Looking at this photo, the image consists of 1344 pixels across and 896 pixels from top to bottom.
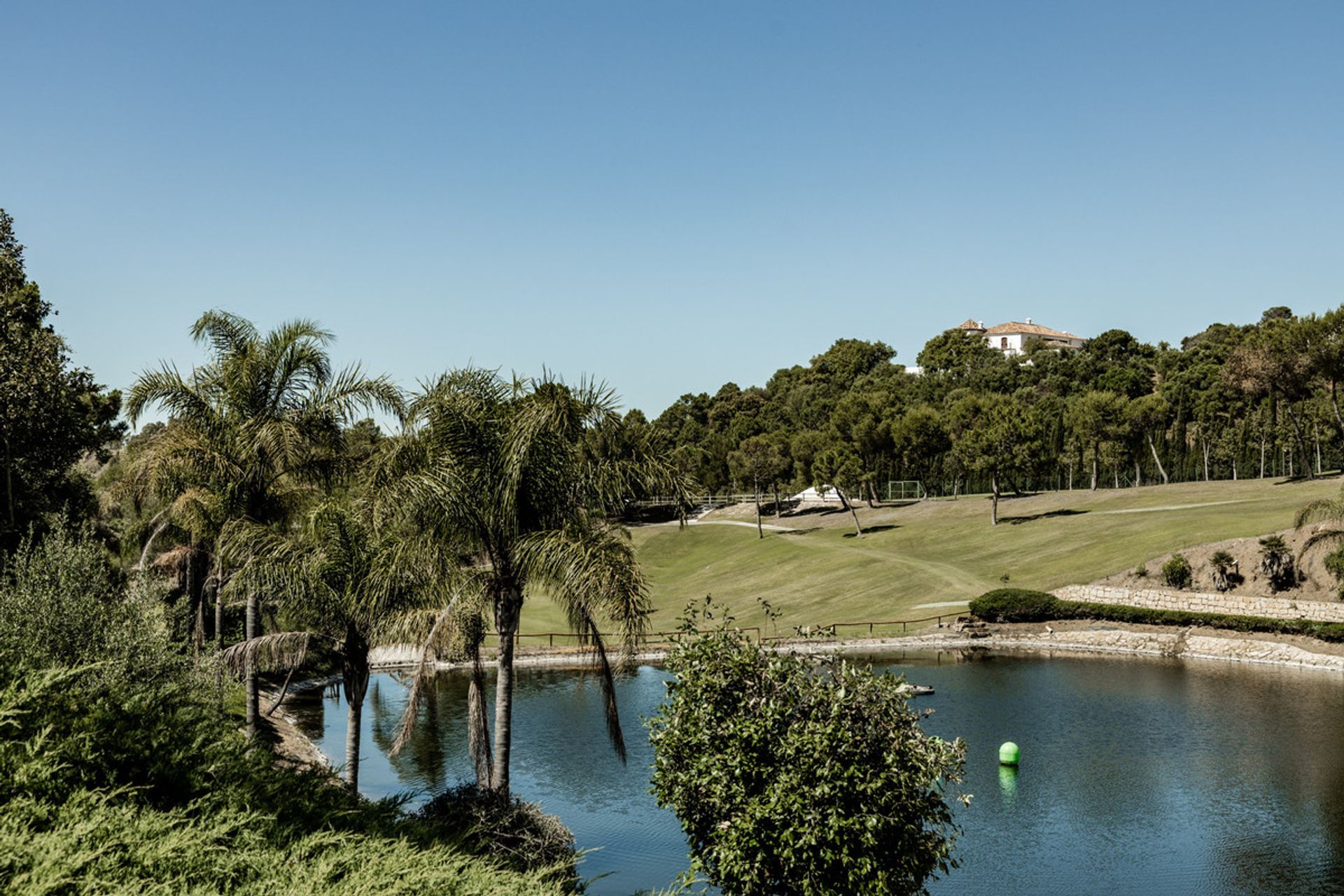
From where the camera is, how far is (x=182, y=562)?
41.0 metres

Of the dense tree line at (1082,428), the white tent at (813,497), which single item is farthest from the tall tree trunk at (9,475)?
the white tent at (813,497)

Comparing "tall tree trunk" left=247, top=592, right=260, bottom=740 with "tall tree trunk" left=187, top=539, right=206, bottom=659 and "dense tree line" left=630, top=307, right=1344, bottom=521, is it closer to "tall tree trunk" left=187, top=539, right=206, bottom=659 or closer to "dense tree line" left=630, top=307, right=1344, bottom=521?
"tall tree trunk" left=187, top=539, right=206, bottom=659

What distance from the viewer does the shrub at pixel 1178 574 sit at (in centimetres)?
5347

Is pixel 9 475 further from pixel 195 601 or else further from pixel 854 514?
pixel 854 514

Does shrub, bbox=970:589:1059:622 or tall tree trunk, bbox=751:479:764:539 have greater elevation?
tall tree trunk, bbox=751:479:764:539

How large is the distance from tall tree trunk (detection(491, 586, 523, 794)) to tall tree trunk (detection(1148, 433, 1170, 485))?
9024 cm

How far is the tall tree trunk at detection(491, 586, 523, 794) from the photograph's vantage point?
64.1 feet

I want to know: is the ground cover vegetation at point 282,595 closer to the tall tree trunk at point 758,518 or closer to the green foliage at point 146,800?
the green foliage at point 146,800

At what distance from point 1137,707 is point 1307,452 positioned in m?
70.6

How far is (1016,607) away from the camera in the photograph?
181ft

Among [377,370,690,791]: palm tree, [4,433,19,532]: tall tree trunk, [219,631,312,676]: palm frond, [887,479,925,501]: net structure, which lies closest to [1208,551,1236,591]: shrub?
[377,370,690,791]: palm tree

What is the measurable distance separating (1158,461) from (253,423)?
93.8m

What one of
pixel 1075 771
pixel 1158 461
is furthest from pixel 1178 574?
pixel 1158 461

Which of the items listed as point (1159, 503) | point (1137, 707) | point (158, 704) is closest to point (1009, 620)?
point (1137, 707)
